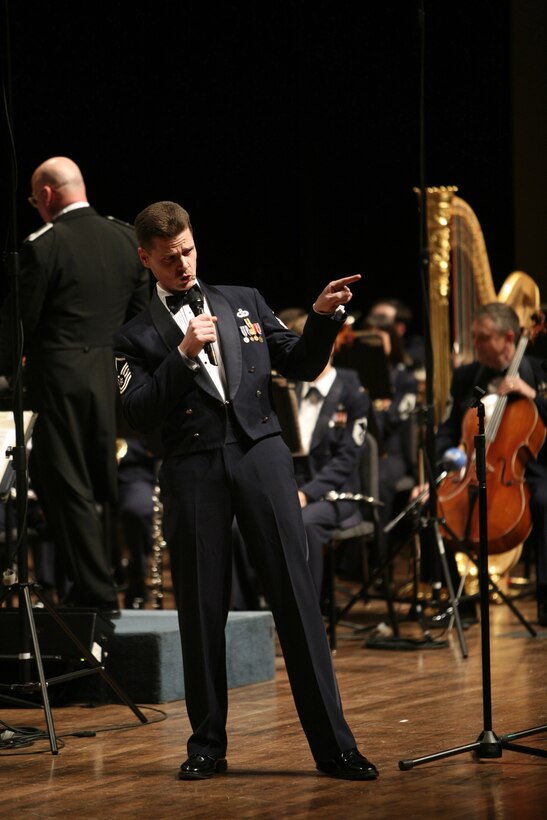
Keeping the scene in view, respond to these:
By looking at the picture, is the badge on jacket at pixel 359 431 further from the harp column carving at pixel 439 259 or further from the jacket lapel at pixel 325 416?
the harp column carving at pixel 439 259

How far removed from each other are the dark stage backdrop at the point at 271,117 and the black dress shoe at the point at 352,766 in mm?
5648

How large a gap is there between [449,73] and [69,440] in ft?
17.4

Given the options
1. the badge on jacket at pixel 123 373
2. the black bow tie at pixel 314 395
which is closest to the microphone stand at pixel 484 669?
the badge on jacket at pixel 123 373

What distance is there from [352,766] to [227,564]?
599 mm

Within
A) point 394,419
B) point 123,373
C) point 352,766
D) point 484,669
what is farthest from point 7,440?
point 394,419

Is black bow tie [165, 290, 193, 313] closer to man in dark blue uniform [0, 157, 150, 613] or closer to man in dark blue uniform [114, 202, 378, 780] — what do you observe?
man in dark blue uniform [114, 202, 378, 780]

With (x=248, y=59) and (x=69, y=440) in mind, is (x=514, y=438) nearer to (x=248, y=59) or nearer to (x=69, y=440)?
(x=69, y=440)

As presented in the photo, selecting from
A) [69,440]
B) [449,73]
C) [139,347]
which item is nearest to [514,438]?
[69,440]

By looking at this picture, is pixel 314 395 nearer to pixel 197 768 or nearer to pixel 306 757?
pixel 306 757

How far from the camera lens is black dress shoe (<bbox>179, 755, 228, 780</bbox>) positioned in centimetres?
335

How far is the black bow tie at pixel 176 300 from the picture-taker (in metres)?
Answer: 3.39

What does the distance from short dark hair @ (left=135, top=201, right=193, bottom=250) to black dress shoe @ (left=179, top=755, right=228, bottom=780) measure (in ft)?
4.35

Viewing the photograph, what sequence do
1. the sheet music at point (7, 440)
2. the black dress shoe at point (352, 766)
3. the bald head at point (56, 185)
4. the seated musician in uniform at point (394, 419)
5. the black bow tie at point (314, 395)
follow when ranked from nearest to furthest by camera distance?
1. the black dress shoe at point (352, 766)
2. the sheet music at point (7, 440)
3. the bald head at point (56, 185)
4. the black bow tie at point (314, 395)
5. the seated musician in uniform at point (394, 419)

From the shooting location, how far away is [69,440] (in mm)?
4645
